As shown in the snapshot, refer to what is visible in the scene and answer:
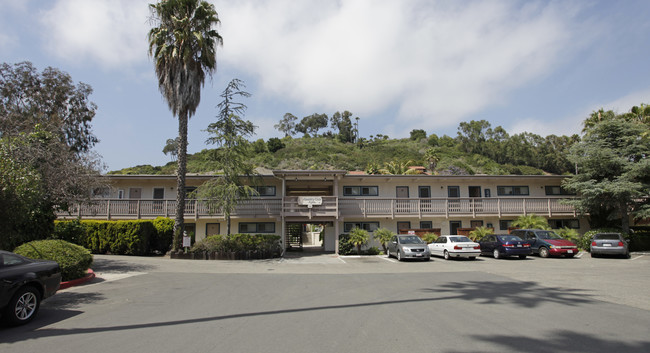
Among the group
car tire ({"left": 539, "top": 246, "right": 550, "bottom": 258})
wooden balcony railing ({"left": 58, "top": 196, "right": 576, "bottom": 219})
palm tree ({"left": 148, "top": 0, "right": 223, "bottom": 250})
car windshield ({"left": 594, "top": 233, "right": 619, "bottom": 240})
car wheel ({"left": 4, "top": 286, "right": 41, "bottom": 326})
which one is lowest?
car tire ({"left": 539, "top": 246, "right": 550, "bottom": 258})

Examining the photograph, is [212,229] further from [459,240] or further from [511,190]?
[511,190]

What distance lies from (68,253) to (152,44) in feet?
47.1

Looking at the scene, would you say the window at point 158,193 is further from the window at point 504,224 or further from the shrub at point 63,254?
the window at point 504,224

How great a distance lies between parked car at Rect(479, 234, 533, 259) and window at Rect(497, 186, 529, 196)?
831cm

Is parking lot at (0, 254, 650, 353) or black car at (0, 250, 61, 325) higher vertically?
black car at (0, 250, 61, 325)

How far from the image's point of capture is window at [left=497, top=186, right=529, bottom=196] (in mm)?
28938

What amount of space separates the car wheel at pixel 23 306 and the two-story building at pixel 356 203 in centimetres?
1547

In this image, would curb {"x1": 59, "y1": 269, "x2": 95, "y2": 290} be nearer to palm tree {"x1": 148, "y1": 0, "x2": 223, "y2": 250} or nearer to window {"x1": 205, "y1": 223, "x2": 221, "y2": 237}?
palm tree {"x1": 148, "y1": 0, "x2": 223, "y2": 250}

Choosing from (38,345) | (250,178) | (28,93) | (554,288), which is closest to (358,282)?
(554,288)

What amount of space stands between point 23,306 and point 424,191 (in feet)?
82.0

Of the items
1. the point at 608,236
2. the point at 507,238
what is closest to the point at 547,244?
the point at 507,238

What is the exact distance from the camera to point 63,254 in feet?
36.6

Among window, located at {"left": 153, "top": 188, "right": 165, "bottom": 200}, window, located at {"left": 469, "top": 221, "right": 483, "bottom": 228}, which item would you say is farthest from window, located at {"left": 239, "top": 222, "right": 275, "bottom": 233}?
window, located at {"left": 469, "top": 221, "right": 483, "bottom": 228}

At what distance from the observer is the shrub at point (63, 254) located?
414 inches
